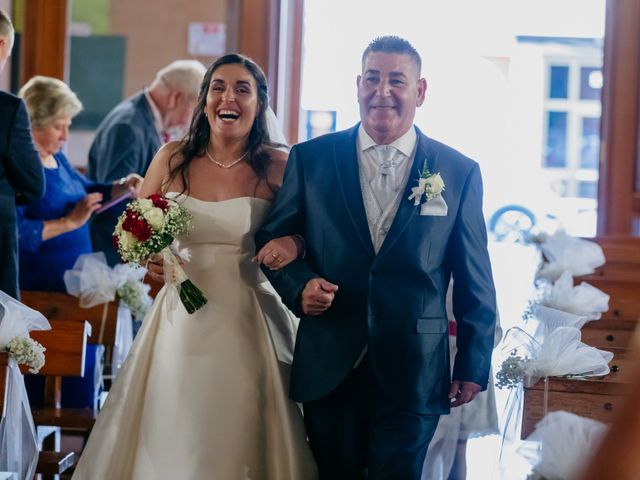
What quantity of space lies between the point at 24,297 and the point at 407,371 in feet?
9.15

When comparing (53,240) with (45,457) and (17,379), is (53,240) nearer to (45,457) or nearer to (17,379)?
(45,457)

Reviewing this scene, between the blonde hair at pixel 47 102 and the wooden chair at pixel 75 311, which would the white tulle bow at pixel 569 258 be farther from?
the blonde hair at pixel 47 102

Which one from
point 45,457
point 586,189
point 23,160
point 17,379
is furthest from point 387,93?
point 586,189

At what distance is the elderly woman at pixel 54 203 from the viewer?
556cm

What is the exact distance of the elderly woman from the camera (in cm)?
556

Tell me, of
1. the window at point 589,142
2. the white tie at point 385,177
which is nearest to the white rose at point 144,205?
the white tie at point 385,177

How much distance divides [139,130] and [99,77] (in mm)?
3252

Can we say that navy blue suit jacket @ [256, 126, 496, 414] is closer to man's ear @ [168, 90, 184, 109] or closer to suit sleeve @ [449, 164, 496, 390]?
suit sleeve @ [449, 164, 496, 390]

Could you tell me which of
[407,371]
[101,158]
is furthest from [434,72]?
[407,371]

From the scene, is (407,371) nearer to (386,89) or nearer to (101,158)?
(386,89)

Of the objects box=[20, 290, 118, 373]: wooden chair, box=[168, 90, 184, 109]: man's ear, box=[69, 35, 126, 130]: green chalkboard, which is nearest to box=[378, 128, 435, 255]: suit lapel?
box=[20, 290, 118, 373]: wooden chair

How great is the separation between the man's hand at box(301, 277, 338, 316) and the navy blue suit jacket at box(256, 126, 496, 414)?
1.5 inches

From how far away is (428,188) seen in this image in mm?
3201

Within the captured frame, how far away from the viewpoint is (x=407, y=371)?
10.5ft
